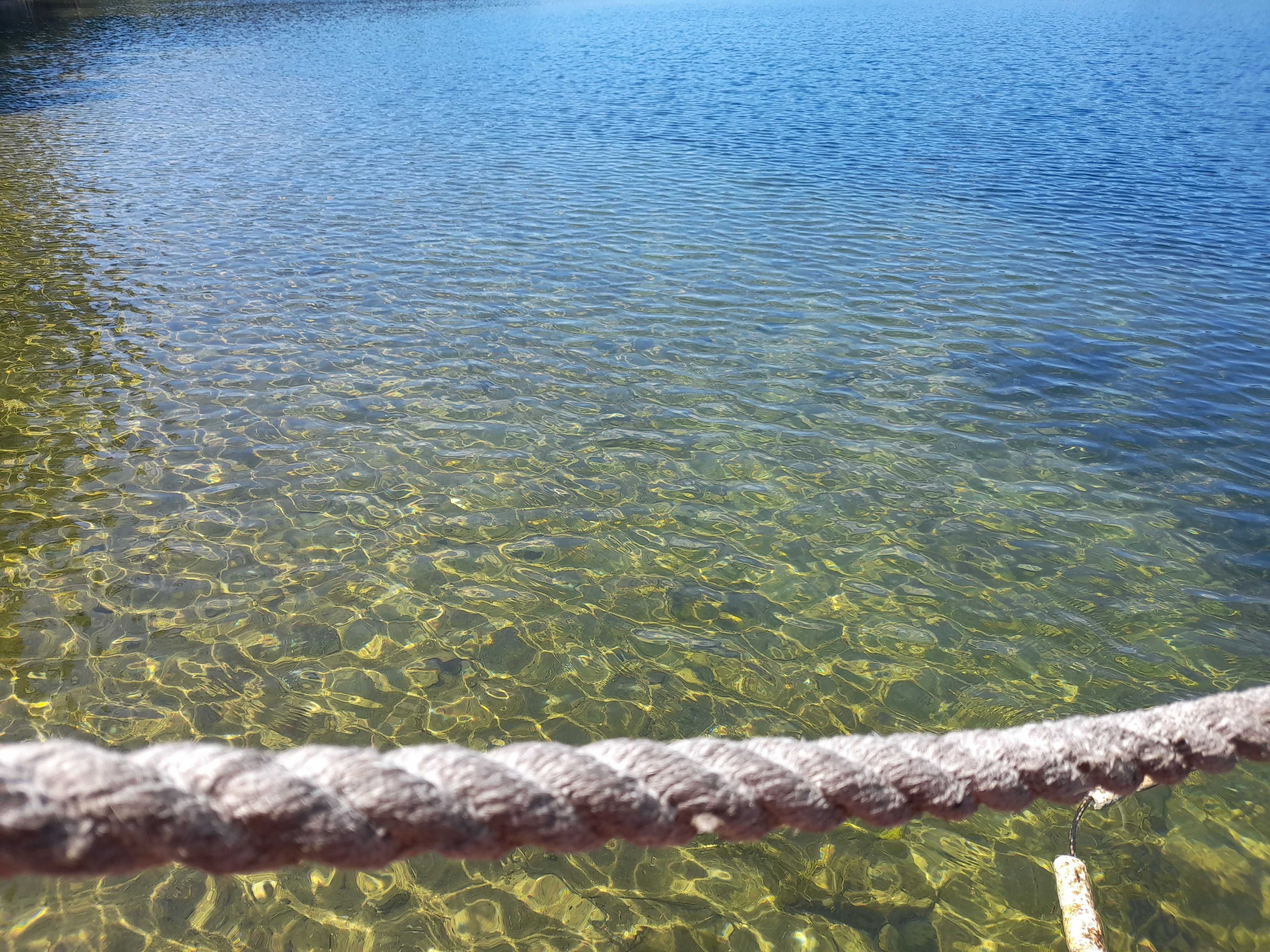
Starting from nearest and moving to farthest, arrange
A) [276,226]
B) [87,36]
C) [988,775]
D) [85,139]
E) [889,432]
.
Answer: [988,775], [889,432], [276,226], [85,139], [87,36]

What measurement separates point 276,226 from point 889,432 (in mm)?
10655

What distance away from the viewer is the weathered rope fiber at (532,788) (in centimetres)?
143

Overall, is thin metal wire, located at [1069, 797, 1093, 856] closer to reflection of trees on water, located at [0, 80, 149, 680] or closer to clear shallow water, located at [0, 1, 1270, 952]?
clear shallow water, located at [0, 1, 1270, 952]

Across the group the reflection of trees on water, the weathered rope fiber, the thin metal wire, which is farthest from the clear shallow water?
the weathered rope fiber

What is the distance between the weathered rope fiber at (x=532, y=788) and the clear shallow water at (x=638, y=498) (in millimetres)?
2796

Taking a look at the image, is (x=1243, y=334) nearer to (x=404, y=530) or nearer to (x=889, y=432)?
(x=889, y=432)

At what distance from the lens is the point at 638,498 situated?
800 cm

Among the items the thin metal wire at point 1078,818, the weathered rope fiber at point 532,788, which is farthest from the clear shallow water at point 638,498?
the weathered rope fiber at point 532,788

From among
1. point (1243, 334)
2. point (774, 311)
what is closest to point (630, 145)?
point (774, 311)

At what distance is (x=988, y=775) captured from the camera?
2191 millimetres

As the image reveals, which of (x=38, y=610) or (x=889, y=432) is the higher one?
(x=38, y=610)

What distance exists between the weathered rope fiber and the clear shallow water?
2796mm

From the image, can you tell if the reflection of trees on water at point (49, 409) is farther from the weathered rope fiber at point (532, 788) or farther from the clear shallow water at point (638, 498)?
the weathered rope fiber at point (532, 788)

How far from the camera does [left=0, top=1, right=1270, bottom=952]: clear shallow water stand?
16.0 ft
